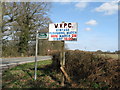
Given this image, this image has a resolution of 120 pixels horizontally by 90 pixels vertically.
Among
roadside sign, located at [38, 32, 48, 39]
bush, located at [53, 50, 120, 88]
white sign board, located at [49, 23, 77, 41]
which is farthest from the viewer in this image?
roadside sign, located at [38, 32, 48, 39]

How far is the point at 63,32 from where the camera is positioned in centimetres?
642

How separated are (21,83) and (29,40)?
27.1 metres

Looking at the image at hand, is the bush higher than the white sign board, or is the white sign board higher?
the white sign board

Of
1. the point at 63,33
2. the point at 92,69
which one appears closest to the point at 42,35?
the point at 63,33

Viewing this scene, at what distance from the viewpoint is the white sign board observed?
631 cm

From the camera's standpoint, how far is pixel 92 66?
6254 millimetres

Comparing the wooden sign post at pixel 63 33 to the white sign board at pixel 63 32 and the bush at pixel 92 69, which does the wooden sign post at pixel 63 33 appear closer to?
the white sign board at pixel 63 32

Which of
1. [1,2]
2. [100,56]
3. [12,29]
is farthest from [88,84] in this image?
[12,29]

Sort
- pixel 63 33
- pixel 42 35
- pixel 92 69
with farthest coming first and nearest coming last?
pixel 42 35, pixel 63 33, pixel 92 69

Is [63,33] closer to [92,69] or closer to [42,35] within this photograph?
[42,35]

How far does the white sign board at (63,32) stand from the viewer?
631 cm

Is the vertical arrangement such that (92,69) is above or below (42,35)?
below

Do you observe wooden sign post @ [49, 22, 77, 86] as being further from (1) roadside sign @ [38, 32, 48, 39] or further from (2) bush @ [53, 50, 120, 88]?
(2) bush @ [53, 50, 120, 88]

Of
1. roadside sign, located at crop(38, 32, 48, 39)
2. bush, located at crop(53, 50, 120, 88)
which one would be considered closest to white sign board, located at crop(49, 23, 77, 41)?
roadside sign, located at crop(38, 32, 48, 39)
